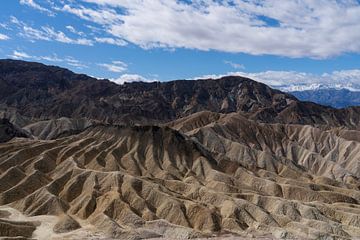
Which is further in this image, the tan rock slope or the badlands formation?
the tan rock slope

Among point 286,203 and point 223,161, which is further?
point 223,161

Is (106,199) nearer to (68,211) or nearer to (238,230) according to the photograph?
(68,211)

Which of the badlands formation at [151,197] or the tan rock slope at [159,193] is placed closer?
the badlands formation at [151,197]

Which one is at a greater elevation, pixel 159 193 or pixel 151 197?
pixel 159 193

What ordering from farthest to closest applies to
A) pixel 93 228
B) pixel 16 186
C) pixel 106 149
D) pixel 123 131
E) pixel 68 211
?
pixel 123 131 → pixel 106 149 → pixel 16 186 → pixel 68 211 → pixel 93 228

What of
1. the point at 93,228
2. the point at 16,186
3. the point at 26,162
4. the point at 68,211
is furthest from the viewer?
the point at 26,162

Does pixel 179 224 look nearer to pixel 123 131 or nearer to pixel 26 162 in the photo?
pixel 26 162

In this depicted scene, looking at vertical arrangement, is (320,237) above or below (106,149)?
below

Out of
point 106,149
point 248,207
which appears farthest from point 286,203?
point 106,149
